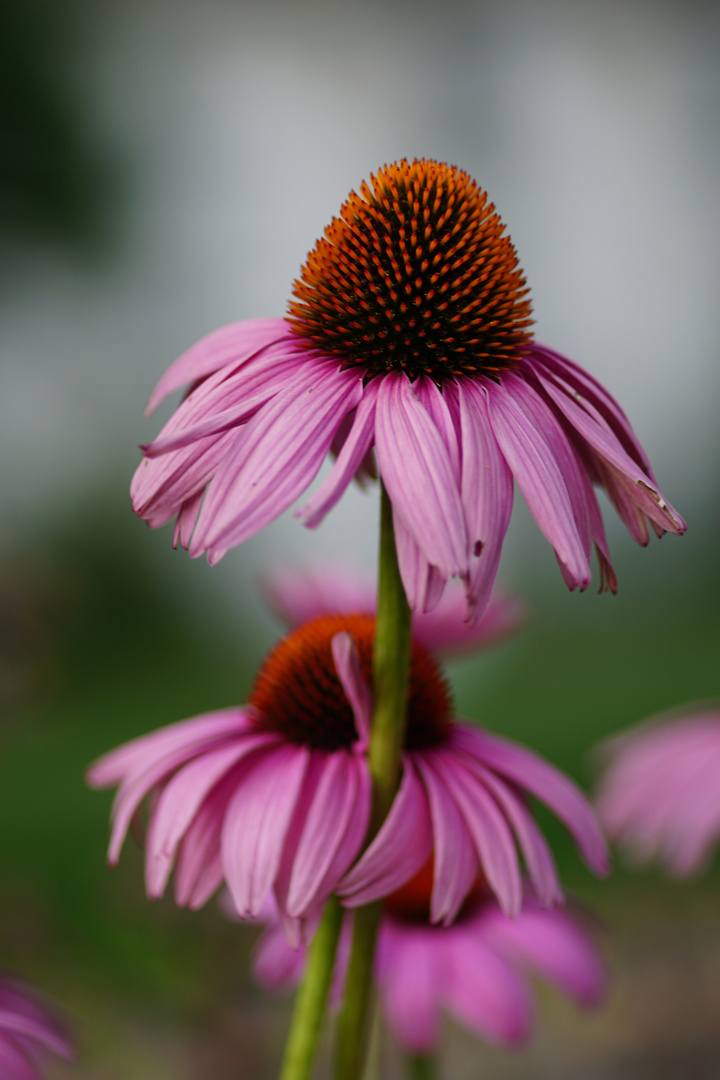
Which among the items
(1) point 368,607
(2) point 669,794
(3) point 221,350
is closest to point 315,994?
(3) point 221,350

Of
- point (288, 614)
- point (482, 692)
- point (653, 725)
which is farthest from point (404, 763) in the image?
point (482, 692)

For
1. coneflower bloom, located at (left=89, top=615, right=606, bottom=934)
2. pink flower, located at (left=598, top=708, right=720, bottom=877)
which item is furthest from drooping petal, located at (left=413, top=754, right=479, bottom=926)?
pink flower, located at (left=598, top=708, right=720, bottom=877)

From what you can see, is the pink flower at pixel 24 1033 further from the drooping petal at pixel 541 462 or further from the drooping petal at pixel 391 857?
the drooping petal at pixel 541 462

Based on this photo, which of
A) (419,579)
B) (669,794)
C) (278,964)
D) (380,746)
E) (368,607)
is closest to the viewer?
(419,579)

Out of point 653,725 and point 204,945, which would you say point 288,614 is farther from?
point 653,725

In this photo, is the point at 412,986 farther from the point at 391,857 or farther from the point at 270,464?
the point at 270,464

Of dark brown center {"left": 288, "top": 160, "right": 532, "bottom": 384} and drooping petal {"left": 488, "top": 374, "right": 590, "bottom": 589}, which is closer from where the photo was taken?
drooping petal {"left": 488, "top": 374, "right": 590, "bottom": 589}

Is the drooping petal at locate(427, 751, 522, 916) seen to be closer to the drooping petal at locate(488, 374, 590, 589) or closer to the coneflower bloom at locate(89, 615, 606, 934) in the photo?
the coneflower bloom at locate(89, 615, 606, 934)
